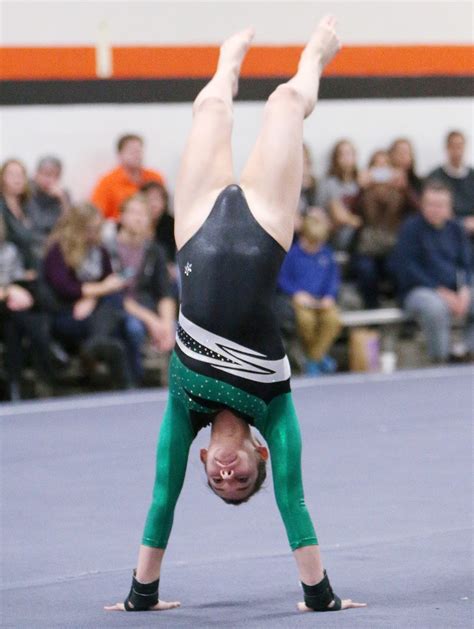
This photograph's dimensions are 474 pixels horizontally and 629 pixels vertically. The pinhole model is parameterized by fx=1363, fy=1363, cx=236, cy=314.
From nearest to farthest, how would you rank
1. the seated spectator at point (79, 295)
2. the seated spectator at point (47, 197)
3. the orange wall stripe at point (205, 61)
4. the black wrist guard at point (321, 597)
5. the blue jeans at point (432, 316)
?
the black wrist guard at point (321, 597), the seated spectator at point (79, 295), the seated spectator at point (47, 197), the blue jeans at point (432, 316), the orange wall stripe at point (205, 61)

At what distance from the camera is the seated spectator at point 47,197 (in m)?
9.09

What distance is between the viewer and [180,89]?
415 inches

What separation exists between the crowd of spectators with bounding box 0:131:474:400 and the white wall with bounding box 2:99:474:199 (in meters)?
0.33

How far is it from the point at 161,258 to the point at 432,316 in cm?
204

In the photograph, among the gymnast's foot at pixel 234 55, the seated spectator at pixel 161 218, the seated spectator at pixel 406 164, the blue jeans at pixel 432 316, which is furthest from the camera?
the seated spectator at pixel 406 164

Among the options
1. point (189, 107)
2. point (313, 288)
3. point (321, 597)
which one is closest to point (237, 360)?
point (321, 597)

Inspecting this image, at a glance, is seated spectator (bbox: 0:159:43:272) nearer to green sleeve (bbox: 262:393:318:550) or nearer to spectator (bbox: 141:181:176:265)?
spectator (bbox: 141:181:176:265)

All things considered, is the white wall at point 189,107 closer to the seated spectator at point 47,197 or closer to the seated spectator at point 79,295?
the seated spectator at point 47,197

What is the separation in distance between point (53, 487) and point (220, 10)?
18.9 feet

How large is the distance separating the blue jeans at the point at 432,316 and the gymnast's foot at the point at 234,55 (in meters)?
4.59

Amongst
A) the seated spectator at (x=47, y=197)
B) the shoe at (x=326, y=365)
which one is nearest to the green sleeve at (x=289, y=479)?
the seated spectator at (x=47, y=197)

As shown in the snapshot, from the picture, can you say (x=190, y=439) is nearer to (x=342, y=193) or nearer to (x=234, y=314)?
(x=234, y=314)

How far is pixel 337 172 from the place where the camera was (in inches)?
414

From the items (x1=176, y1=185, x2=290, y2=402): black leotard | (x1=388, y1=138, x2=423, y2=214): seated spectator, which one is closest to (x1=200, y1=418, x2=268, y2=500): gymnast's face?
(x1=176, y1=185, x2=290, y2=402): black leotard
